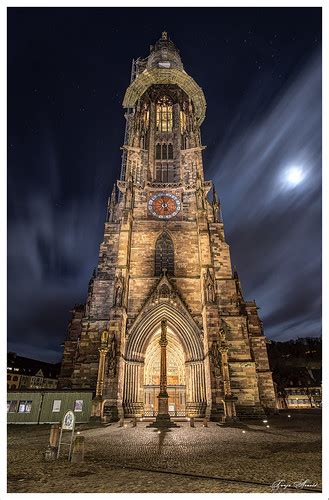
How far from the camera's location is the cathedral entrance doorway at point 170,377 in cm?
2039

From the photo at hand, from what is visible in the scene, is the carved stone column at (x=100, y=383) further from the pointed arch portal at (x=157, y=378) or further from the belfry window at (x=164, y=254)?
the belfry window at (x=164, y=254)

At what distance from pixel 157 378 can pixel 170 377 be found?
99 centimetres

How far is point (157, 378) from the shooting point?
874 inches

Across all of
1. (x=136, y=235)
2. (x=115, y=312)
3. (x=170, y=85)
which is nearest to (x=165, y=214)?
(x=136, y=235)

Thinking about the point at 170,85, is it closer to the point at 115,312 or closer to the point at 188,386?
the point at 115,312

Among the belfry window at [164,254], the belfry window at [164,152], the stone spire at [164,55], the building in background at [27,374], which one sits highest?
the stone spire at [164,55]

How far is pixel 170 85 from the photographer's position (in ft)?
110

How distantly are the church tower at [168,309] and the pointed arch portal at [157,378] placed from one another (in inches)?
2.6

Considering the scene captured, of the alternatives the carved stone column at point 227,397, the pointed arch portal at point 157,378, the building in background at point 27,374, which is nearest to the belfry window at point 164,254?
the pointed arch portal at point 157,378

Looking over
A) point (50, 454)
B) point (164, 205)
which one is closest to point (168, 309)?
point (164, 205)

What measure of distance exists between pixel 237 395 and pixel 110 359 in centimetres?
813

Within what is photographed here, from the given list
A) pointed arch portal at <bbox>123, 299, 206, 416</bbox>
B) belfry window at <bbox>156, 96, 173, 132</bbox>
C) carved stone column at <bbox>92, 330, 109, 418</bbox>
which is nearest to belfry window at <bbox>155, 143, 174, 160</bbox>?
belfry window at <bbox>156, 96, 173, 132</bbox>

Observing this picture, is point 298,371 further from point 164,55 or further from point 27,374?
point 164,55

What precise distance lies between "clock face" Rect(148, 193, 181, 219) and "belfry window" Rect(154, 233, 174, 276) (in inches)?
87.7
